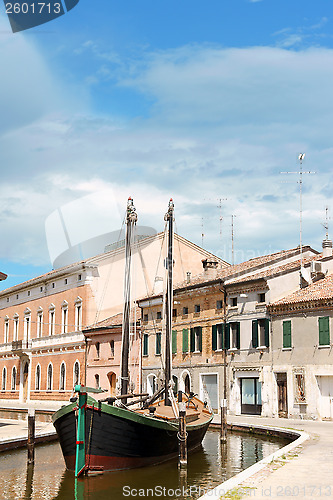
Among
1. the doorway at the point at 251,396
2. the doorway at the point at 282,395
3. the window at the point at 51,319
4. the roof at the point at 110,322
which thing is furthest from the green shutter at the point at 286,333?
the window at the point at 51,319

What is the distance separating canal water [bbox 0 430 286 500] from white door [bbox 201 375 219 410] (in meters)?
13.6

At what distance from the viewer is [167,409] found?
24250 mm

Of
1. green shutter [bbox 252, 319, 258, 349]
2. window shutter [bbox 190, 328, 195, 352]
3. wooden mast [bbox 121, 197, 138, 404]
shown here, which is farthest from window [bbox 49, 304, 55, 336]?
wooden mast [bbox 121, 197, 138, 404]

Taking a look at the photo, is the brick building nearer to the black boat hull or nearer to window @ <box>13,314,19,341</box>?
window @ <box>13,314,19,341</box>

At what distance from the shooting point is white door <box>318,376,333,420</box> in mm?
31188

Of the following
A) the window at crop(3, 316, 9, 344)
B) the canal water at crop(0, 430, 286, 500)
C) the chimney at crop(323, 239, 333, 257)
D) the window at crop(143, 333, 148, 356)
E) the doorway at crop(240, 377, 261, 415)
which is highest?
the chimney at crop(323, 239, 333, 257)

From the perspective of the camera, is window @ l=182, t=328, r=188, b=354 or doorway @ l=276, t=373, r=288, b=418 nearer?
doorway @ l=276, t=373, r=288, b=418

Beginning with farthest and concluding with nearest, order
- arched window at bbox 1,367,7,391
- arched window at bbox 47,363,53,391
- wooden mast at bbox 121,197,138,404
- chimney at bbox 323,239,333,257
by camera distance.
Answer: arched window at bbox 1,367,7,391
arched window at bbox 47,363,53,391
chimney at bbox 323,239,333,257
wooden mast at bbox 121,197,138,404

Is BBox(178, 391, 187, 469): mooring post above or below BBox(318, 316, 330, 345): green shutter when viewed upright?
below

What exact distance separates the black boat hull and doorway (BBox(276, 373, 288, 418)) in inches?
531

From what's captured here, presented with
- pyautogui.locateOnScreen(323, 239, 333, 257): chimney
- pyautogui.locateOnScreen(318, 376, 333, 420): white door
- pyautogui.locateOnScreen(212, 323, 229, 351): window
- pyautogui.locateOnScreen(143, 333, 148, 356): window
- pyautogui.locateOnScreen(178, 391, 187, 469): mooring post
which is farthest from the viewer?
pyautogui.locateOnScreen(143, 333, 148, 356): window

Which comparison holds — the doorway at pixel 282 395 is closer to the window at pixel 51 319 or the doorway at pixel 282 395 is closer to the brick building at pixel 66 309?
the brick building at pixel 66 309

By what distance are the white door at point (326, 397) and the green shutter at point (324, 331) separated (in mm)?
1797

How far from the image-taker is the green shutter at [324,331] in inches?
1238
